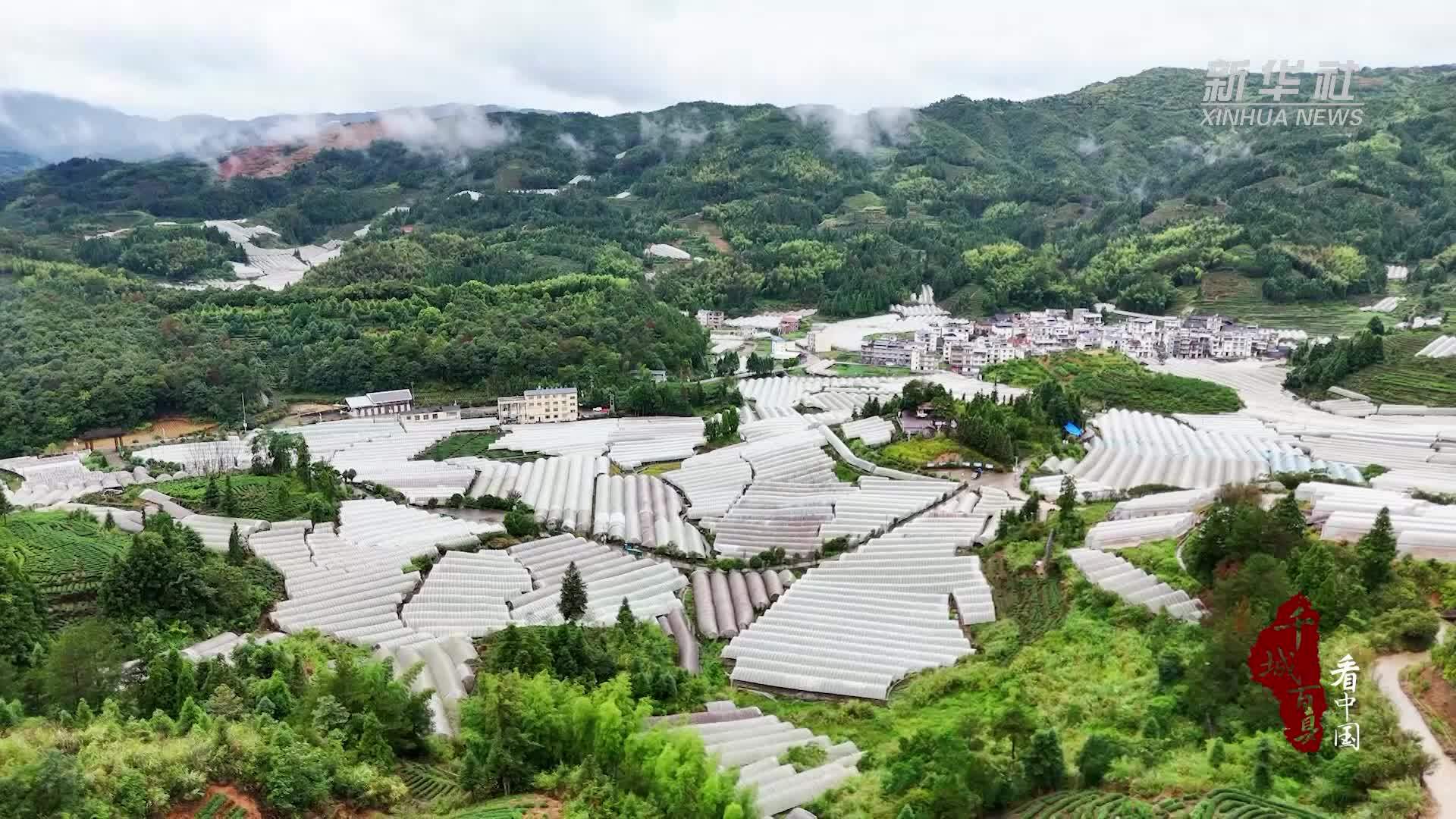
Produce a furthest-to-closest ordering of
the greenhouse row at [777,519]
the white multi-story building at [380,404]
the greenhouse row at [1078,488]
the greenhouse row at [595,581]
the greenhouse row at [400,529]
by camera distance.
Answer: the white multi-story building at [380,404] < the greenhouse row at [1078,488] < the greenhouse row at [777,519] < the greenhouse row at [400,529] < the greenhouse row at [595,581]

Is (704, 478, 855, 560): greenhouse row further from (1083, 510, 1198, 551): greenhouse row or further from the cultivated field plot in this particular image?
the cultivated field plot

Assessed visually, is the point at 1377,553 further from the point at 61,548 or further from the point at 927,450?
the point at 61,548

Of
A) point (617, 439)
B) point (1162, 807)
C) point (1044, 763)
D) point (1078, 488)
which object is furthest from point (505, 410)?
point (1162, 807)

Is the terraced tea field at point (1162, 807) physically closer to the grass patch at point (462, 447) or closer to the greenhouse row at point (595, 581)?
the greenhouse row at point (595, 581)

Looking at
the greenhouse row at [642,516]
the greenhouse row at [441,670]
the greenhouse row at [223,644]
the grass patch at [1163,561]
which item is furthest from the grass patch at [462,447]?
the grass patch at [1163,561]

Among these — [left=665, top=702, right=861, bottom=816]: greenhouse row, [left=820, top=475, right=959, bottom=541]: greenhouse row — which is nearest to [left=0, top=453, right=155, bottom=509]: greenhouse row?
[left=665, top=702, right=861, bottom=816]: greenhouse row

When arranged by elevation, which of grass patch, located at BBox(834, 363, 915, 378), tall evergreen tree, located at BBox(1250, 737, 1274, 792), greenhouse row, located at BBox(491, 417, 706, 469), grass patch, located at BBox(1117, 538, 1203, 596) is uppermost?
tall evergreen tree, located at BBox(1250, 737, 1274, 792)
